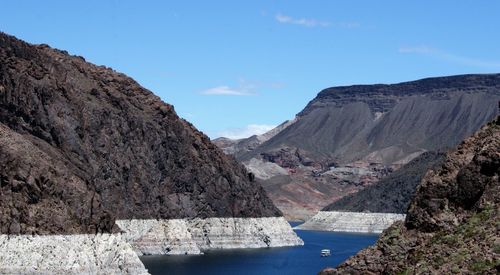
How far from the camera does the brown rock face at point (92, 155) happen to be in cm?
9212

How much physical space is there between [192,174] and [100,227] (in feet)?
279

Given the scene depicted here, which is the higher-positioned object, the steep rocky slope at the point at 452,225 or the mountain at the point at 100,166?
the mountain at the point at 100,166

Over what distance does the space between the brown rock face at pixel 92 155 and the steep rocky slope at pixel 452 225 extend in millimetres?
58955

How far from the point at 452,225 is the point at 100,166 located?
119220 mm

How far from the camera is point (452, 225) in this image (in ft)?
107

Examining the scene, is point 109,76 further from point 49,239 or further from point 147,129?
point 49,239

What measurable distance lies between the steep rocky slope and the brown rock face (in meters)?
59.0

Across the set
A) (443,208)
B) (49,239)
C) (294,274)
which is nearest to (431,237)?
(443,208)

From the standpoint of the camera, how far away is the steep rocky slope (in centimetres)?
2980

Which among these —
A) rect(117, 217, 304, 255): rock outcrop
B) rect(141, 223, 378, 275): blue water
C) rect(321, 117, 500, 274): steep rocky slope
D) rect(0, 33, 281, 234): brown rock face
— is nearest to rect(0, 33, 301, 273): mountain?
rect(0, 33, 281, 234): brown rock face

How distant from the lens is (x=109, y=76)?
176500 millimetres

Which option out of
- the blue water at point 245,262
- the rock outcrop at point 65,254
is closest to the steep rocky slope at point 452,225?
the rock outcrop at point 65,254

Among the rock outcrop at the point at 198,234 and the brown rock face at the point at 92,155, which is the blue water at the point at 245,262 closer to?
the rock outcrop at the point at 198,234

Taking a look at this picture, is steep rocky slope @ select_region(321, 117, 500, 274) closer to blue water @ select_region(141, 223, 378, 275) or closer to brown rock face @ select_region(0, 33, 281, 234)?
brown rock face @ select_region(0, 33, 281, 234)
